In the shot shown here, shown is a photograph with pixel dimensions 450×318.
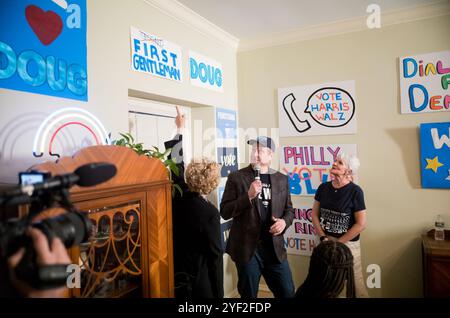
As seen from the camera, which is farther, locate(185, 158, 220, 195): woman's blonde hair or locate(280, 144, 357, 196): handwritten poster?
locate(280, 144, 357, 196): handwritten poster

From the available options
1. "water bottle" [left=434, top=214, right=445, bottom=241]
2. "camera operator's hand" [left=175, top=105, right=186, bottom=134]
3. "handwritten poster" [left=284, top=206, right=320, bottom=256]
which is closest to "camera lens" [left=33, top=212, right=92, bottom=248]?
"camera operator's hand" [left=175, top=105, right=186, bottom=134]

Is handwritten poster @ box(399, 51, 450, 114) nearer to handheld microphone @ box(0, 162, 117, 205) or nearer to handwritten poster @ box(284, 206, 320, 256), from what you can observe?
handwritten poster @ box(284, 206, 320, 256)

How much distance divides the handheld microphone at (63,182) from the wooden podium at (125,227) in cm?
21

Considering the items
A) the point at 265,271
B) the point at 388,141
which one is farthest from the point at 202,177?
the point at 388,141

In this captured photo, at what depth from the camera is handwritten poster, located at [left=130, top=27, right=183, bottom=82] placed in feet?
7.19

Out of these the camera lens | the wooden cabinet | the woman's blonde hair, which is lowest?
the wooden cabinet

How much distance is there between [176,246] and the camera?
1869mm

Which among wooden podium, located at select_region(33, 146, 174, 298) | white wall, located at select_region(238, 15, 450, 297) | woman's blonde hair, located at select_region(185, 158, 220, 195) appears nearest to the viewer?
wooden podium, located at select_region(33, 146, 174, 298)

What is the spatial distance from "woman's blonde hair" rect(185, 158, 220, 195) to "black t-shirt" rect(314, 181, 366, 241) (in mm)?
1154

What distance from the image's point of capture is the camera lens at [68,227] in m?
0.82

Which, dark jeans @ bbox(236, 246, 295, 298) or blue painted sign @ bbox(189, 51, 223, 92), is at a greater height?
blue painted sign @ bbox(189, 51, 223, 92)

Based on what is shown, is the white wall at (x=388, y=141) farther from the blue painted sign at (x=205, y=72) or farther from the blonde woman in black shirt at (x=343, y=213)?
the blue painted sign at (x=205, y=72)
